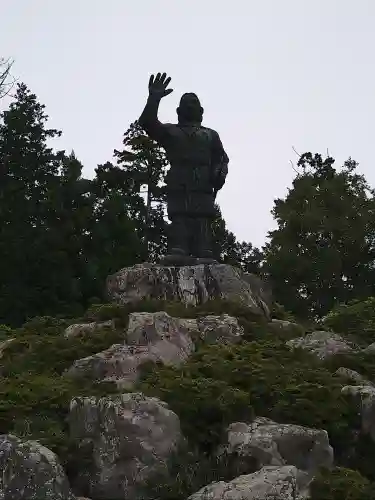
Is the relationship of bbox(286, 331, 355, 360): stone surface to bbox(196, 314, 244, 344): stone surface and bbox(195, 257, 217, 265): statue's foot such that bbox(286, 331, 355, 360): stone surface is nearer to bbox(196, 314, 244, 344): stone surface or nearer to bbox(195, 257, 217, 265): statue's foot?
bbox(196, 314, 244, 344): stone surface

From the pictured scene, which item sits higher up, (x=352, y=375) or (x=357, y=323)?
(x=357, y=323)

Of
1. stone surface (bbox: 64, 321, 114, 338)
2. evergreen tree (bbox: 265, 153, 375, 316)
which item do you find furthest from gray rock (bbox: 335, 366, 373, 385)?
evergreen tree (bbox: 265, 153, 375, 316)

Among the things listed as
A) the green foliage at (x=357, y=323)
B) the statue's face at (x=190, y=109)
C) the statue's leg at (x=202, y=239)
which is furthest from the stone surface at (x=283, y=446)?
the statue's face at (x=190, y=109)

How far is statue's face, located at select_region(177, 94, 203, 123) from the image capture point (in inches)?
438

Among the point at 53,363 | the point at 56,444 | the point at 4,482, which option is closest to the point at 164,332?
the point at 53,363

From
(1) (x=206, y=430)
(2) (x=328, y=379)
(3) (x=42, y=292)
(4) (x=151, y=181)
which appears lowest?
(1) (x=206, y=430)

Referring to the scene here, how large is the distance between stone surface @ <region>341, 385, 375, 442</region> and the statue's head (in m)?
5.73

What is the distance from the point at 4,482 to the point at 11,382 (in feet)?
7.06

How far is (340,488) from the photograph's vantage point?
5043 mm

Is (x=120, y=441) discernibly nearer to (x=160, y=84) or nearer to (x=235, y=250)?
(x=160, y=84)

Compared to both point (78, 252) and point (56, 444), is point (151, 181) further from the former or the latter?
point (56, 444)

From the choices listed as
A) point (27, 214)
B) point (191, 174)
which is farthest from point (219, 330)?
point (27, 214)

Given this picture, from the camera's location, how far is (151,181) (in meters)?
26.8

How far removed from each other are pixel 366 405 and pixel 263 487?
6.17ft
